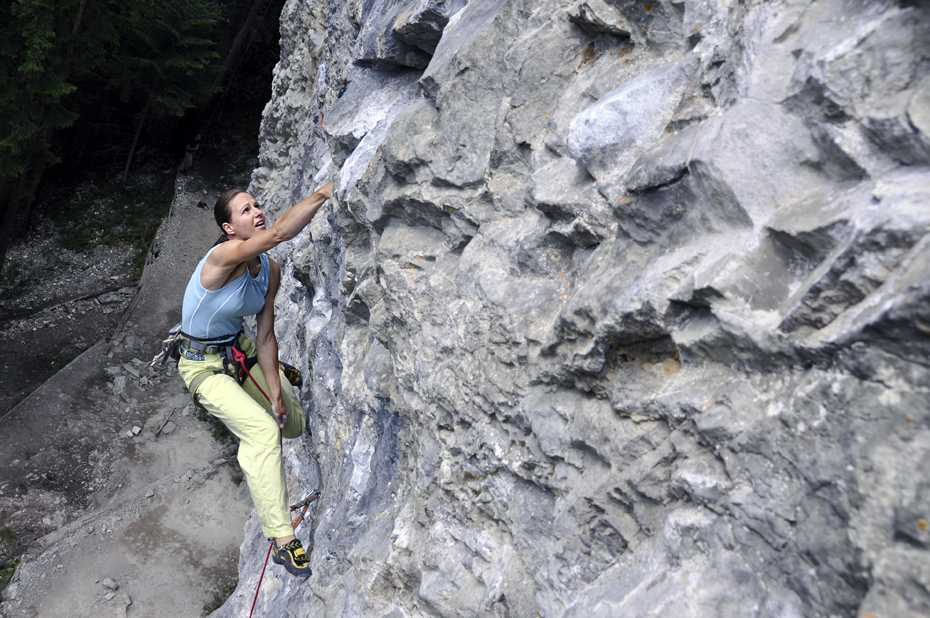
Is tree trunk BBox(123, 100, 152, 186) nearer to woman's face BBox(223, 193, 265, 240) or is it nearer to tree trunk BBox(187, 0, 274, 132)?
tree trunk BBox(187, 0, 274, 132)

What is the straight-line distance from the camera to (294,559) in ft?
14.1

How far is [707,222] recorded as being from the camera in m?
2.07

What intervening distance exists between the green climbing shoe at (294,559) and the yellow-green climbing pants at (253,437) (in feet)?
0.33

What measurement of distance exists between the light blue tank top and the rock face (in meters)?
0.75

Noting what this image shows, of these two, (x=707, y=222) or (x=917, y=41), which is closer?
(x=917, y=41)

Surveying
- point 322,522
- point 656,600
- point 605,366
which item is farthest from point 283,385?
point 656,600

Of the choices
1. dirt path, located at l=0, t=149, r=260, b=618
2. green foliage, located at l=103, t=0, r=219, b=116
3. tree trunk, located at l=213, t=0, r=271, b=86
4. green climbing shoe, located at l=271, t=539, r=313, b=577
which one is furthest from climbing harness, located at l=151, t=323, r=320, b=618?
tree trunk, located at l=213, t=0, r=271, b=86

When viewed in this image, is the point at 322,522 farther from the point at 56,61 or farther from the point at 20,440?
the point at 56,61

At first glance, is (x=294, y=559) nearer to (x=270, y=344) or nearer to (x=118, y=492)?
(x=270, y=344)

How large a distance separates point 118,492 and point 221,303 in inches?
226

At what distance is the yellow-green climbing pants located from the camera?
13.9 feet

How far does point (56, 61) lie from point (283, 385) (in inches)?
334

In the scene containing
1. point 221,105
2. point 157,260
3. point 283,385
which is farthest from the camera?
point 221,105

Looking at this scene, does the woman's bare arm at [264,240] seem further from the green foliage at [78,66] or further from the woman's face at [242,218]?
the green foliage at [78,66]
